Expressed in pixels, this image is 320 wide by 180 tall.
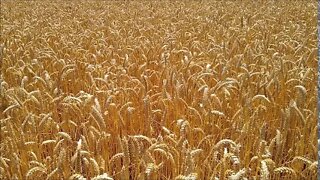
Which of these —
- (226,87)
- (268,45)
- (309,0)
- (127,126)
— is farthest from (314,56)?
(309,0)

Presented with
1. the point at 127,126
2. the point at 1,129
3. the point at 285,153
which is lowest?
the point at 285,153

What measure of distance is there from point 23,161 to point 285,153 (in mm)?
1262

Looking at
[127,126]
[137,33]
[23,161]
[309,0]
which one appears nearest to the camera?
[23,161]

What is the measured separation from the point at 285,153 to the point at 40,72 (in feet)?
6.13

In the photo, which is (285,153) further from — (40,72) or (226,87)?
(40,72)

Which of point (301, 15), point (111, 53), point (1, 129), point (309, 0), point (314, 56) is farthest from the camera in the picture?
point (309, 0)

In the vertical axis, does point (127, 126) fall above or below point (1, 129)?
below

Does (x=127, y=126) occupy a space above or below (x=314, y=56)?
below

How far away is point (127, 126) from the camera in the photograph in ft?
6.34

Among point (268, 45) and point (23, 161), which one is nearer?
point (23, 161)

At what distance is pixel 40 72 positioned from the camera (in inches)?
107

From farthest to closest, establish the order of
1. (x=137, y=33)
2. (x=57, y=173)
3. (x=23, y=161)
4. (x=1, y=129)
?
1. (x=137, y=33)
2. (x=1, y=129)
3. (x=23, y=161)
4. (x=57, y=173)

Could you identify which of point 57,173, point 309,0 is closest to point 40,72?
point 57,173

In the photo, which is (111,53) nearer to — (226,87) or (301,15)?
(226,87)
